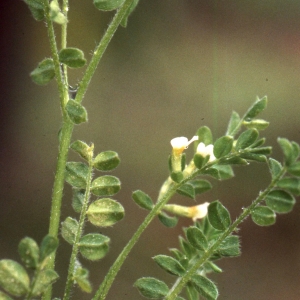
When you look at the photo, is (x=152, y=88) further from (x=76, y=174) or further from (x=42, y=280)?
(x=42, y=280)

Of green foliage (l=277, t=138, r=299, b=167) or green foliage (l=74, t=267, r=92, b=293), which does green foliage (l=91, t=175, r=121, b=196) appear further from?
green foliage (l=277, t=138, r=299, b=167)

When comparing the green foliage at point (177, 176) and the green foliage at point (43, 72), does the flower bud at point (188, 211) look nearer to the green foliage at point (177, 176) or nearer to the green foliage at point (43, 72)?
the green foliage at point (177, 176)

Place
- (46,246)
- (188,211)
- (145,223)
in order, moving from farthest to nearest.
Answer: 1. (188,211)
2. (145,223)
3. (46,246)

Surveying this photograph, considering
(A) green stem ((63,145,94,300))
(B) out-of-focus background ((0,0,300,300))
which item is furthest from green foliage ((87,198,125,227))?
(B) out-of-focus background ((0,0,300,300))

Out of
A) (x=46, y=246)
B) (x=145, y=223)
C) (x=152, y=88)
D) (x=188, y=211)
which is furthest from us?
(x=152, y=88)

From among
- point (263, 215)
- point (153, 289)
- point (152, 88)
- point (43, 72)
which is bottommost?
point (152, 88)

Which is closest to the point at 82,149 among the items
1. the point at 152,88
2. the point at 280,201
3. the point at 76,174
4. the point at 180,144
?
the point at 76,174
